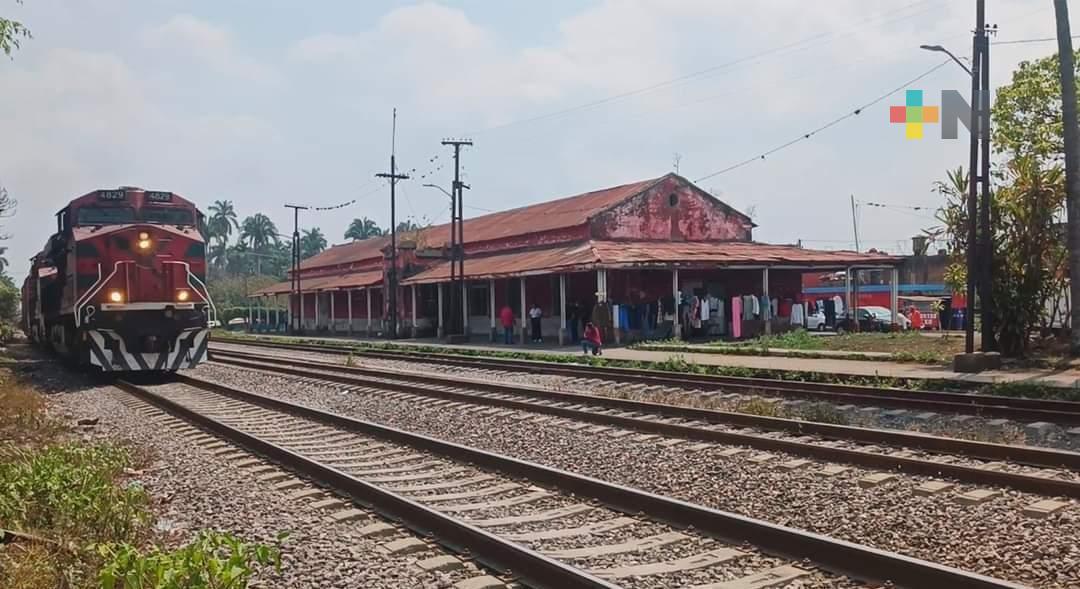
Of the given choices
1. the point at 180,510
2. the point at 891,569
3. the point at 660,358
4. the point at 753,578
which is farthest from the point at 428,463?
the point at 660,358

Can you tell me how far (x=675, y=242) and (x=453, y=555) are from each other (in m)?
32.7

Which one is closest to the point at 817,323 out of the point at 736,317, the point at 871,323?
the point at 871,323

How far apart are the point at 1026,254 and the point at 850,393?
324 inches

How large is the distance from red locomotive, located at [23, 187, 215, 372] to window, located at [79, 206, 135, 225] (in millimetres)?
20

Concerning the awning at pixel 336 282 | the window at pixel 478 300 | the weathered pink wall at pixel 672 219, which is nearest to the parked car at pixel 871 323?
the weathered pink wall at pixel 672 219

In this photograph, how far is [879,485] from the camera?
7.14 m

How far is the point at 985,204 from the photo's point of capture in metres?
17.7

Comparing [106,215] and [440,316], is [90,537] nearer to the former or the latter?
[106,215]

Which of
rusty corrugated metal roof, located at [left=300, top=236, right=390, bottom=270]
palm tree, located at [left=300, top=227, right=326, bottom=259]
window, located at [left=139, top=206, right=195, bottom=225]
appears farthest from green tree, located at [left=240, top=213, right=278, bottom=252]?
window, located at [left=139, top=206, right=195, bottom=225]

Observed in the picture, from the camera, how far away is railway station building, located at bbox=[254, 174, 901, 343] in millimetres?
29656

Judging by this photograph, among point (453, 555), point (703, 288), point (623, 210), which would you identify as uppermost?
point (623, 210)

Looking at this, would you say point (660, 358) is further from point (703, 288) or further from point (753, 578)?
point (753, 578)

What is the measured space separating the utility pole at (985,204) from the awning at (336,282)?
105 ft

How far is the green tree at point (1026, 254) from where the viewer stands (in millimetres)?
18344
